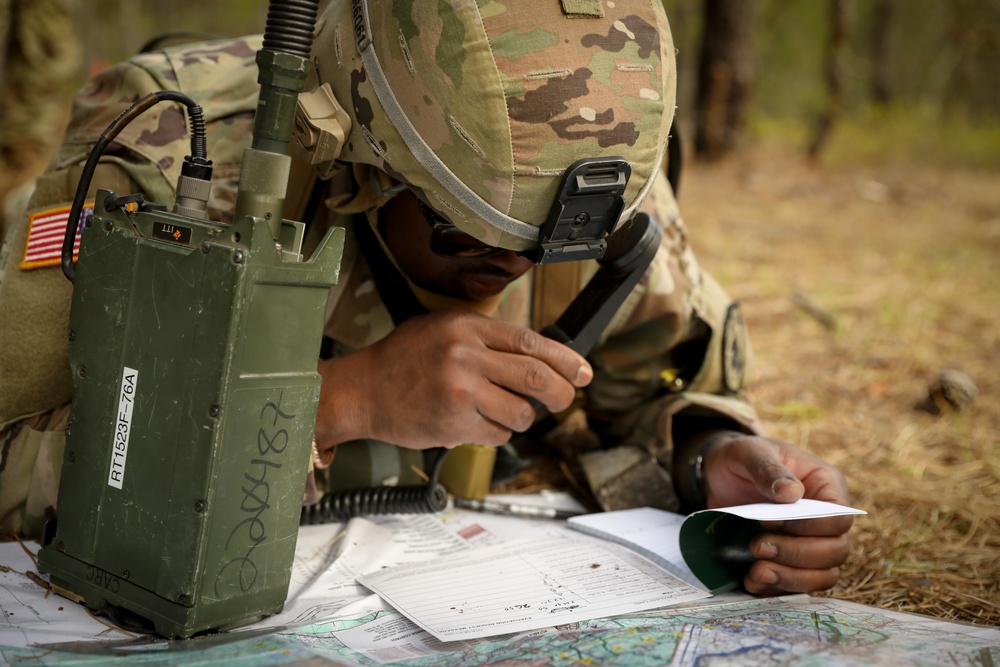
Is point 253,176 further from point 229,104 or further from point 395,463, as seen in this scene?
point 395,463

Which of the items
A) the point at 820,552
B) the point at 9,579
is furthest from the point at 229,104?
the point at 820,552

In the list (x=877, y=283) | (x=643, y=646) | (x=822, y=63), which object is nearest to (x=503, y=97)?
(x=643, y=646)

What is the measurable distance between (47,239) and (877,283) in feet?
13.7

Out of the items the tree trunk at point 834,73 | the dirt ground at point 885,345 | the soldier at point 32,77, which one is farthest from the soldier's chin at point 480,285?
the tree trunk at point 834,73

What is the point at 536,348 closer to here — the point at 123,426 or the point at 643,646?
the point at 643,646

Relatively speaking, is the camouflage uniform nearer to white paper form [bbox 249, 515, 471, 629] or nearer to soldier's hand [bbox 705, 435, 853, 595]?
soldier's hand [bbox 705, 435, 853, 595]

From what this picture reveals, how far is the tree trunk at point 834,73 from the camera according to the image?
8609mm

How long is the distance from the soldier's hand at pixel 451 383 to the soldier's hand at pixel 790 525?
1.36ft

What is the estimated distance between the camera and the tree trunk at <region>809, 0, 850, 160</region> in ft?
28.2

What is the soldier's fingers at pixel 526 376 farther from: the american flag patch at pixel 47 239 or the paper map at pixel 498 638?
the american flag patch at pixel 47 239

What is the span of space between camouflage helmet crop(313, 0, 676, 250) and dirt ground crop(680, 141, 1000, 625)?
99cm

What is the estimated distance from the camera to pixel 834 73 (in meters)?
8.82

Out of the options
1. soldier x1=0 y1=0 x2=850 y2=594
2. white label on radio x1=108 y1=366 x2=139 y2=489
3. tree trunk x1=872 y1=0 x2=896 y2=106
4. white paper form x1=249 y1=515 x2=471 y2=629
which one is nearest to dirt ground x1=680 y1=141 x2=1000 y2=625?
soldier x1=0 y1=0 x2=850 y2=594

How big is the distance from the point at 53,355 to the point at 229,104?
0.58m
